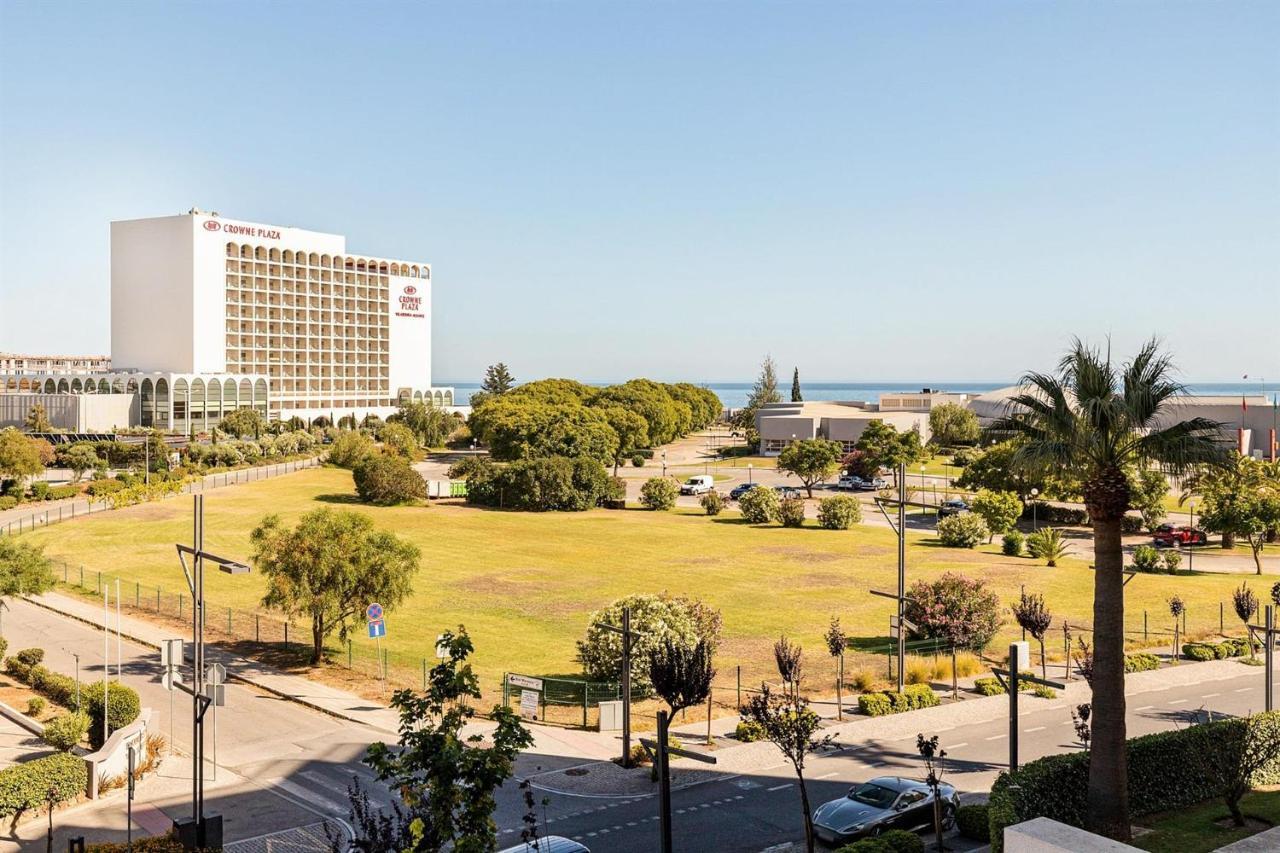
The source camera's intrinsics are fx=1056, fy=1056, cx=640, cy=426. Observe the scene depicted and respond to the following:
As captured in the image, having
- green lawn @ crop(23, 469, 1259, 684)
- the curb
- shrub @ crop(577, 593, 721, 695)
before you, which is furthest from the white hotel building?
shrub @ crop(577, 593, 721, 695)

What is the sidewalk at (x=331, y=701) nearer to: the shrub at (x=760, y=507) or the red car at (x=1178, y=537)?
the shrub at (x=760, y=507)

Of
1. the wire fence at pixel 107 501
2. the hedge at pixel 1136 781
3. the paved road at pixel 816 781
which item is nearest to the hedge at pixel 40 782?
the paved road at pixel 816 781

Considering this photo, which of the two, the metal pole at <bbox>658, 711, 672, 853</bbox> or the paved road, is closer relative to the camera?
the metal pole at <bbox>658, 711, 672, 853</bbox>

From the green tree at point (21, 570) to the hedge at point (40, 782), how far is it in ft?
39.3

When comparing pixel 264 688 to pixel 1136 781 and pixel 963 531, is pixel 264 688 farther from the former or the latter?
pixel 963 531

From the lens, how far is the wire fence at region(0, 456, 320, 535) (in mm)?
69062

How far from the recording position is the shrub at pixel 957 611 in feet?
124

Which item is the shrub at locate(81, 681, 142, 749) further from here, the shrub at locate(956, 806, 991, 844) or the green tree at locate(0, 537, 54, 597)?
the shrub at locate(956, 806, 991, 844)

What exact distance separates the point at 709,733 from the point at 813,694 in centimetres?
561

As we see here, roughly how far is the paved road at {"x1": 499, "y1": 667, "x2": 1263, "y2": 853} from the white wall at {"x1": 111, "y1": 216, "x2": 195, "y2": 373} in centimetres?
14221

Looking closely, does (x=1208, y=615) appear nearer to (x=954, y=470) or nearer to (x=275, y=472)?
(x=954, y=470)

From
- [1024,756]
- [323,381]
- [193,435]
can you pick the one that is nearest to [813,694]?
[1024,756]

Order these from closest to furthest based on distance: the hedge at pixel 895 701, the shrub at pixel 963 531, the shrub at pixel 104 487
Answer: the hedge at pixel 895 701 < the shrub at pixel 963 531 < the shrub at pixel 104 487

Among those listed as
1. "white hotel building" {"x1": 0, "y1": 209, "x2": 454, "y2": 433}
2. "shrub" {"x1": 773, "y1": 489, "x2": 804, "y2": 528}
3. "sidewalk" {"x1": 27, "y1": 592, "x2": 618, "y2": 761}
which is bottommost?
"sidewalk" {"x1": 27, "y1": 592, "x2": 618, "y2": 761}
